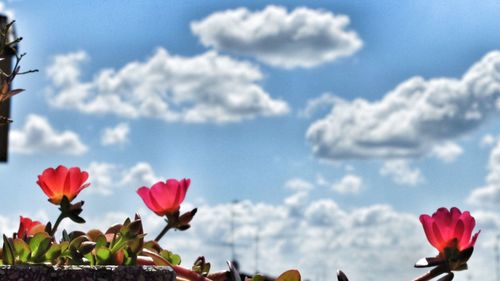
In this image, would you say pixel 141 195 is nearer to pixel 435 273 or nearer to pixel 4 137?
pixel 435 273

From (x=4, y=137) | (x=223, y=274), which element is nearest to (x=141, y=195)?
(x=223, y=274)

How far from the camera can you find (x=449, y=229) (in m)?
2.35

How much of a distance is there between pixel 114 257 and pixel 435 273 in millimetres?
932

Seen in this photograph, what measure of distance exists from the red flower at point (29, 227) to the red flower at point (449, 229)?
4.15 ft

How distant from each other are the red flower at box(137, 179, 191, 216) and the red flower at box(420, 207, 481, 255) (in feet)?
2.56

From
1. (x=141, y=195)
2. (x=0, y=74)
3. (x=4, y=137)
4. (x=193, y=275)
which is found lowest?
(x=193, y=275)

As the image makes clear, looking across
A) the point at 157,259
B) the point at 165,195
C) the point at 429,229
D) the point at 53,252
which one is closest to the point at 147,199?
the point at 165,195

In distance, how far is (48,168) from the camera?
259cm

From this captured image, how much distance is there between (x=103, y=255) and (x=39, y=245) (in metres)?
0.18

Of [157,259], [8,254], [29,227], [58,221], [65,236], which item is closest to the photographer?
[8,254]

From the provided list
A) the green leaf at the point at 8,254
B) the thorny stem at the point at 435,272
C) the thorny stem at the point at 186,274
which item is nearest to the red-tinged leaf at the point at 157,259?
the thorny stem at the point at 186,274

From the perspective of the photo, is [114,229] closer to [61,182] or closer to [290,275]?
[61,182]

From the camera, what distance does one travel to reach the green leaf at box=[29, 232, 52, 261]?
217 cm

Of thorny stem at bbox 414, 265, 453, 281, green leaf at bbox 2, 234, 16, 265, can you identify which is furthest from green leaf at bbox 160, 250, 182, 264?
thorny stem at bbox 414, 265, 453, 281
